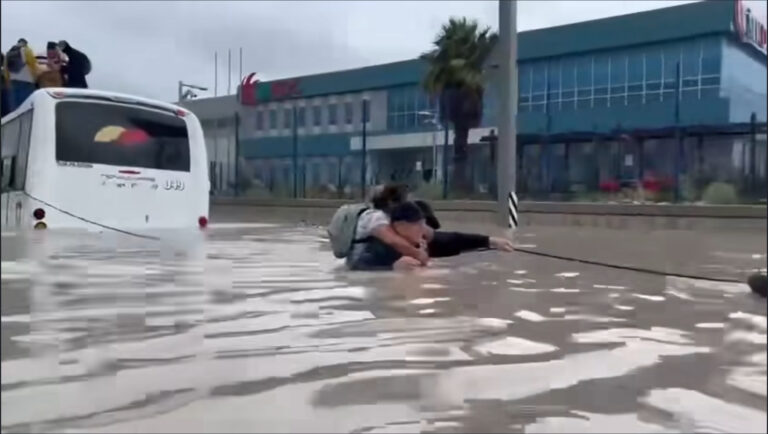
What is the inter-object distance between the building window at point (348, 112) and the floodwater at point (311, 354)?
455mm

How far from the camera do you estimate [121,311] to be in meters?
2.14

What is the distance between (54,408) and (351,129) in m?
1.19

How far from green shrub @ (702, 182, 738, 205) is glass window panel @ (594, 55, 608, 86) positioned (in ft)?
2.10

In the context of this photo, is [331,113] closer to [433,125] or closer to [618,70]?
[433,125]

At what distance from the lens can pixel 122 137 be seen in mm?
2615

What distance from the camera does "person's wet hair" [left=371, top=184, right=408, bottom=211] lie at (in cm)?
269

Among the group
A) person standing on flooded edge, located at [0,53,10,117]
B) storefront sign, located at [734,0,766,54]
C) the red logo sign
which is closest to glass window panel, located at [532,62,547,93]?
storefront sign, located at [734,0,766,54]

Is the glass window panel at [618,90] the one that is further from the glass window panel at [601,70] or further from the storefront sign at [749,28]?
the storefront sign at [749,28]

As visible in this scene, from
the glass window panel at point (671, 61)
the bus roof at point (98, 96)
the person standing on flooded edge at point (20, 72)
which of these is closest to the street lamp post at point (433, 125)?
the bus roof at point (98, 96)

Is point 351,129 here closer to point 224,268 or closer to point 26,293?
point 224,268

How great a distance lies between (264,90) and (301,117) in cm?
14

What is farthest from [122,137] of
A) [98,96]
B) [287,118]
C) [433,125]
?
[433,125]

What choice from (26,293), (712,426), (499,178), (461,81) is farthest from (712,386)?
(26,293)

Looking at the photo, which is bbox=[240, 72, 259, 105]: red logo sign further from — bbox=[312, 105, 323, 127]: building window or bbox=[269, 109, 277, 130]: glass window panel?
bbox=[312, 105, 323, 127]: building window
